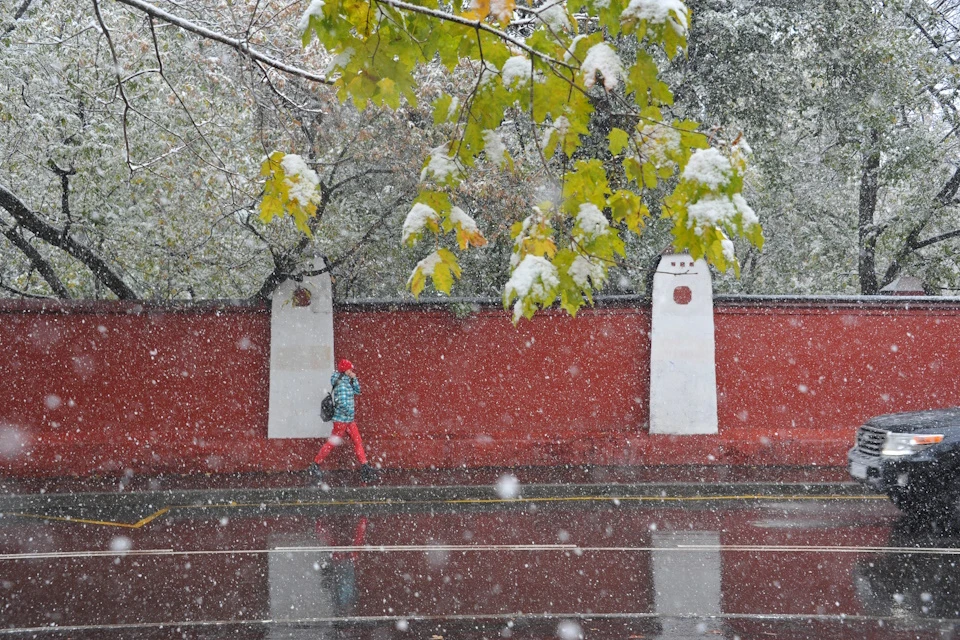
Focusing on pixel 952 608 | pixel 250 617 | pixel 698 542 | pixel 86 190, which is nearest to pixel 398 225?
pixel 86 190

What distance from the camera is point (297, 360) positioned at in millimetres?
12867

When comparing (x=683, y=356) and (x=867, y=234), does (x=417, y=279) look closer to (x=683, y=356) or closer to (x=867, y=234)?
(x=683, y=356)

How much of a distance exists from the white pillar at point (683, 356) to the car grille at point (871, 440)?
342 cm

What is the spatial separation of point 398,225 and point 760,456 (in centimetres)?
669

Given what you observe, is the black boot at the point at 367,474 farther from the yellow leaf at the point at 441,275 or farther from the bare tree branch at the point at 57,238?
the yellow leaf at the point at 441,275

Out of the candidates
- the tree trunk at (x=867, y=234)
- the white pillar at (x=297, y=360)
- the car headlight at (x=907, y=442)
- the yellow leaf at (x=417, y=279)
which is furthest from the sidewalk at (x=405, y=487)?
the tree trunk at (x=867, y=234)

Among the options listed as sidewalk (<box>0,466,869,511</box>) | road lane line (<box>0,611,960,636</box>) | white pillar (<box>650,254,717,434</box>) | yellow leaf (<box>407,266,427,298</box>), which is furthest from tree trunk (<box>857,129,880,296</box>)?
yellow leaf (<box>407,266,427,298</box>)

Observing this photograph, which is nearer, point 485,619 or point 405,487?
point 485,619

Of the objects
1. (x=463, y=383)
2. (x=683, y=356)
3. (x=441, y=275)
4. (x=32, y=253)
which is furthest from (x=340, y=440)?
(x=441, y=275)

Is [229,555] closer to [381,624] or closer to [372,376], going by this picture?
[381,624]

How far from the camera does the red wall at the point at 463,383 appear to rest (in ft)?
41.6

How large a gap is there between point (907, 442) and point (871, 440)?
63 cm

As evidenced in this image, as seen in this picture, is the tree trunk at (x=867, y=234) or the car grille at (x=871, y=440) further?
Answer: the tree trunk at (x=867, y=234)

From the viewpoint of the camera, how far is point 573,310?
4.17 m
